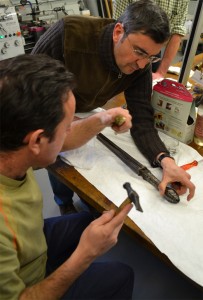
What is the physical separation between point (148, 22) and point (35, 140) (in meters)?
0.65

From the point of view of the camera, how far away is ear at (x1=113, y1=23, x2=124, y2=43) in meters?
1.08

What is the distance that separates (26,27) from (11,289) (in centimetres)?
331

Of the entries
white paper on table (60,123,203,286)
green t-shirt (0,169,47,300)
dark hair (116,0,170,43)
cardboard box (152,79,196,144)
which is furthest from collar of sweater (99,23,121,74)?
green t-shirt (0,169,47,300)

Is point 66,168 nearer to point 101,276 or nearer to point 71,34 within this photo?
point 101,276

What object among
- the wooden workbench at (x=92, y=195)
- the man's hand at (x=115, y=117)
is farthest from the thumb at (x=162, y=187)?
the man's hand at (x=115, y=117)

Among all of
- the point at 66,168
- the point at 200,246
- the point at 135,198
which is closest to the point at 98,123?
the point at 66,168

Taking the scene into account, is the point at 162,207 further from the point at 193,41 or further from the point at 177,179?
the point at 193,41

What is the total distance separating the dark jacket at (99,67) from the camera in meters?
1.14

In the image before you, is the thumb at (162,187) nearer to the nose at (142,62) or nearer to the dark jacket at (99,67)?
the dark jacket at (99,67)

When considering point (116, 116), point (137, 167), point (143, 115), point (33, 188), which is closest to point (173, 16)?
point (143, 115)

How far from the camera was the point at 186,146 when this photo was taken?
3.73 feet

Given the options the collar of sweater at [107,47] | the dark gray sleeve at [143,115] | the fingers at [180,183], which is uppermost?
the collar of sweater at [107,47]

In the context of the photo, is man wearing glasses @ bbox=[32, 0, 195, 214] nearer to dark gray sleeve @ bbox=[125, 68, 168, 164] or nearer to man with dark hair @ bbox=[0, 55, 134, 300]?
dark gray sleeve @ bbox=[125, 68, 168, 164]

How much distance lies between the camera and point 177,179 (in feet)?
3.06
